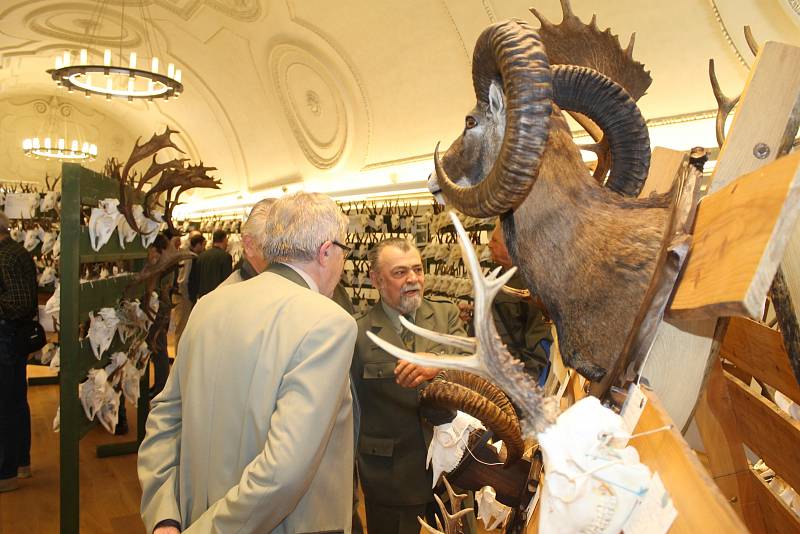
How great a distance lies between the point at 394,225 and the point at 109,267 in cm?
367

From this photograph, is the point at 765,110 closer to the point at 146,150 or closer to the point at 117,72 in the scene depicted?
the point at 146,150

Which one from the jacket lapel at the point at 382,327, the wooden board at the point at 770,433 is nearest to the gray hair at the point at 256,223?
the jacket lapel at the point at 382,327

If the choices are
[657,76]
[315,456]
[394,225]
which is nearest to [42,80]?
[394,225]

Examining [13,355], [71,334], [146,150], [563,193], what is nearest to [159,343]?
[13,355]

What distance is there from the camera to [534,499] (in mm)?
1665

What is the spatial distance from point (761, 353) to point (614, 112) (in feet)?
2.35

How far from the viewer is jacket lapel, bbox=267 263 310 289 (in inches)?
92.3

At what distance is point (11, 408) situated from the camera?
5.41 meters

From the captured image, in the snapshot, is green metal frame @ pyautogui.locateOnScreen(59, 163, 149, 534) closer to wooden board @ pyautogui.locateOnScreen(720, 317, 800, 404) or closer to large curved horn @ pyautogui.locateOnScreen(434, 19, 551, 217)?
large curved horn @ pyautogui.locateOnScreen(434, 19, 551, 217)

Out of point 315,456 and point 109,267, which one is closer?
point 315,456

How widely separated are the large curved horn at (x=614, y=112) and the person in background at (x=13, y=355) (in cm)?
502

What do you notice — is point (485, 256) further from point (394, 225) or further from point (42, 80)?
point (42, 80)

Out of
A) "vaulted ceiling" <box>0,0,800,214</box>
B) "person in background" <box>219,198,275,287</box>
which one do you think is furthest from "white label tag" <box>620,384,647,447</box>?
"vaulted ceiling" <box>0,0,800,214</box>

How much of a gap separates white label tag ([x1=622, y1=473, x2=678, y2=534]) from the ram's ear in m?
1.03
